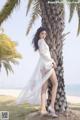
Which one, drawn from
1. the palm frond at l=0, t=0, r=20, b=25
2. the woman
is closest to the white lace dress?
the woman

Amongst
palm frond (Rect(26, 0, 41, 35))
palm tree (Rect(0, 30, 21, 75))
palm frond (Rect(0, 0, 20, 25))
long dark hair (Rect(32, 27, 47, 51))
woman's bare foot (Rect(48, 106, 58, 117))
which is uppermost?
palm tree (Rect(0, 30, 21, 75))

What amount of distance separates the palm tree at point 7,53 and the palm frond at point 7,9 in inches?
474

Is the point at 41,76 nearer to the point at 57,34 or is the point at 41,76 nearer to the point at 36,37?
the point at 36,37

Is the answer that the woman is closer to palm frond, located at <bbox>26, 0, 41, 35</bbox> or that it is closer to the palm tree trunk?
the palm tree trunk

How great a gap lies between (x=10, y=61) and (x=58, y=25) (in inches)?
592

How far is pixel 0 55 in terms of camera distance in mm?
26984

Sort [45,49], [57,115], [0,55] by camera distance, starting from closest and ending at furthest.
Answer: [45,49]
[57,115]
[0,55]

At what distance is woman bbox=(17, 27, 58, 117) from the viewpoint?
10.7 metres

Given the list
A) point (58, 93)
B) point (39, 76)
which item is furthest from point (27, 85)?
point (58, 93)

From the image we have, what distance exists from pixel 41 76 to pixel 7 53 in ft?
53.6

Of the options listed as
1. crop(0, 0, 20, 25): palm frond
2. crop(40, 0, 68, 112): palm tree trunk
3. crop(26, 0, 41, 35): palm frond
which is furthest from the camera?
crop(26, 0, 41, 35): palm frond

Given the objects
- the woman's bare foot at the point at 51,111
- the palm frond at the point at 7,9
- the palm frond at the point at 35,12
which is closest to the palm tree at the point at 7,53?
the palm frond at the point at 35,12

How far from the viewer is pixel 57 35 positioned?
12883 millimetres

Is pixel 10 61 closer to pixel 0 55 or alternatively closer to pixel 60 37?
pixel 0 55
